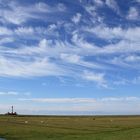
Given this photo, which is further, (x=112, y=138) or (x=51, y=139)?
A: (x=51, y=139)

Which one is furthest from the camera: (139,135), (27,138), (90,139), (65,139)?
(27,138)

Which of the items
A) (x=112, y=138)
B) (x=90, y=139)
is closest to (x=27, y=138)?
(x=90, y=139)

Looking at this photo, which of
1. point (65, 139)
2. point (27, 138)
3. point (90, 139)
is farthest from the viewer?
point (27, 138)

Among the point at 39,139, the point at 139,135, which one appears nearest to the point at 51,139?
the point at 39,139

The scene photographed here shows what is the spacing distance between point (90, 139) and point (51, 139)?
25.5 feet

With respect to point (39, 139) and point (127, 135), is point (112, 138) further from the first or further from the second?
point (39, 139)

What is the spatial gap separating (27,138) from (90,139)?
13.5 metres

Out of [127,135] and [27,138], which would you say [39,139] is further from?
[127,135]

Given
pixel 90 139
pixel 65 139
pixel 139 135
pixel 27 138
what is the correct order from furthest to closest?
pixel 27 138 → pixel 65 139 → pixel 90 139 → pixel 139 135

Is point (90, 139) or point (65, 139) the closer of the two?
point (90, 139)

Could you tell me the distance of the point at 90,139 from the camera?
1816 inches

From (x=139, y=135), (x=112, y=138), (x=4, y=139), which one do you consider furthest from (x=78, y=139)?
(x=4, y=139)

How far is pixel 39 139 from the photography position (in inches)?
2087

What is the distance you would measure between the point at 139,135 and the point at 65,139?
12764mm
